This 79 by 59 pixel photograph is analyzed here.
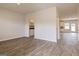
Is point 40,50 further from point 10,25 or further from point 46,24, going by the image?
point 10,25

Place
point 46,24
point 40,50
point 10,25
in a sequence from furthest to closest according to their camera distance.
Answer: point 10,25 → point 46,24 → point 40,50

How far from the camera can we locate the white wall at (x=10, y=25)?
271 inches

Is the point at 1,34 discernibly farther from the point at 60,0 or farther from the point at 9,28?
the point at 60,0

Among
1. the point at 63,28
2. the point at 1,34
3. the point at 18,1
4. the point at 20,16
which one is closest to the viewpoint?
the point at 18,1

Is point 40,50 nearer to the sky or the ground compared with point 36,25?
nearer to the ground

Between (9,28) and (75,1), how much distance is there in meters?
6.36

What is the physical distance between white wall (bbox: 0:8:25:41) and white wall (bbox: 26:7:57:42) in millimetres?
1665

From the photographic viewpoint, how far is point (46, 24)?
7.00m

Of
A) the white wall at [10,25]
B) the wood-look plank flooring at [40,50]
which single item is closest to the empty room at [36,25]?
the white wall at [10,25]

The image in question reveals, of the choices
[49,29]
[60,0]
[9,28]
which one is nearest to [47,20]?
[49,29]

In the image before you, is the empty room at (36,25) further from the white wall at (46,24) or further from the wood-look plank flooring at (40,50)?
the wood-look plank flooring at (40,50)

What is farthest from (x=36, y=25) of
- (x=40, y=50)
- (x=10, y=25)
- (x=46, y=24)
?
(x=40, y=50)

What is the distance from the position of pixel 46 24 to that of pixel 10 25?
288 cm

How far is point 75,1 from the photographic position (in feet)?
6.40
